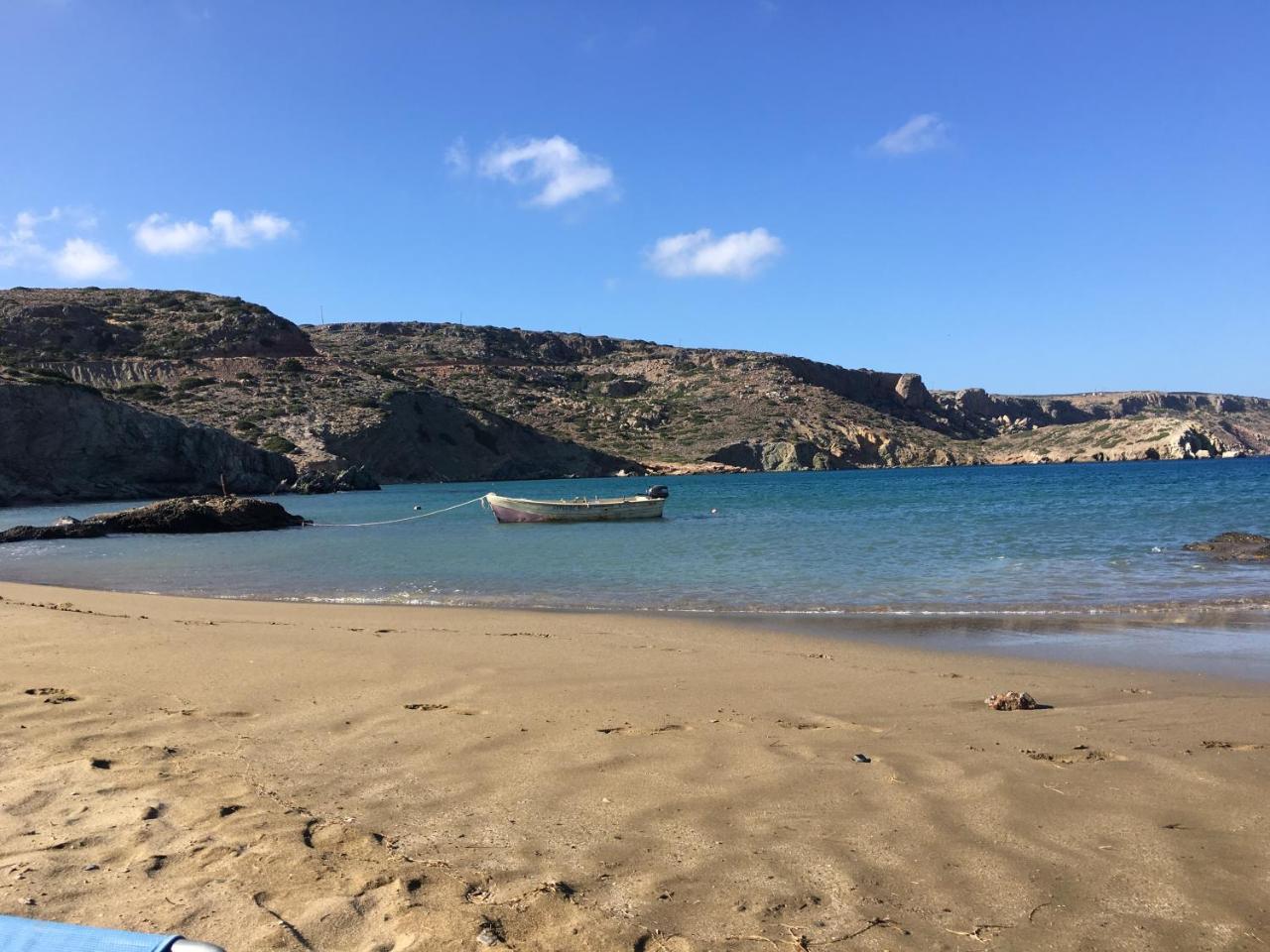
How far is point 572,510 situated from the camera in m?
33.8

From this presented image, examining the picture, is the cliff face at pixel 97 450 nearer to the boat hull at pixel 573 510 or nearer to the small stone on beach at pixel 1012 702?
the boat hull at pixel 573 510

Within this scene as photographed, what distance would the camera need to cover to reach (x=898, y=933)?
2812 mm

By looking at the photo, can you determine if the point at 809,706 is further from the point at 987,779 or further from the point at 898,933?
the point at 898,933

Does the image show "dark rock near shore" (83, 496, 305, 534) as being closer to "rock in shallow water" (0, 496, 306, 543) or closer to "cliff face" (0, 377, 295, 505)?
"rock in shallow water" (0, 496, 306, 543)

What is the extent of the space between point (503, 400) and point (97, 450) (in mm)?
55186

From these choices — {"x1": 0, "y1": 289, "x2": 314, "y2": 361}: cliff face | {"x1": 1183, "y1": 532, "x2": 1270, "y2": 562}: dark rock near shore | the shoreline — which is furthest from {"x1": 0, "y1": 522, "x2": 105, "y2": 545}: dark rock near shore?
{"x1": 0, "y1": 289, "x2": 314, "y2": 361}: cliff face

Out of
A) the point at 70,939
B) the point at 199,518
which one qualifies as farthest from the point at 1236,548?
the point at 199,518

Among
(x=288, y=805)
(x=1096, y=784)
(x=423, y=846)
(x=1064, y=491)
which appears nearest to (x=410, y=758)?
(x=288, y=805)

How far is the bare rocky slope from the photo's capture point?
72688 millimetres

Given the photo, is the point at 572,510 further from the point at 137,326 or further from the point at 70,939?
the point at 137,326

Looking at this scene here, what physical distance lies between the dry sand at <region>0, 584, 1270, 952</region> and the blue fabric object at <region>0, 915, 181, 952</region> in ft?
3.34

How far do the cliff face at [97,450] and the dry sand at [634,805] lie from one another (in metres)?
50.1

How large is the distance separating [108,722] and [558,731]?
2.84 meters

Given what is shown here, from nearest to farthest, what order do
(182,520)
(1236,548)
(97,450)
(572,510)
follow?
(1236,548), (182,520), (572,510), (97,450)
